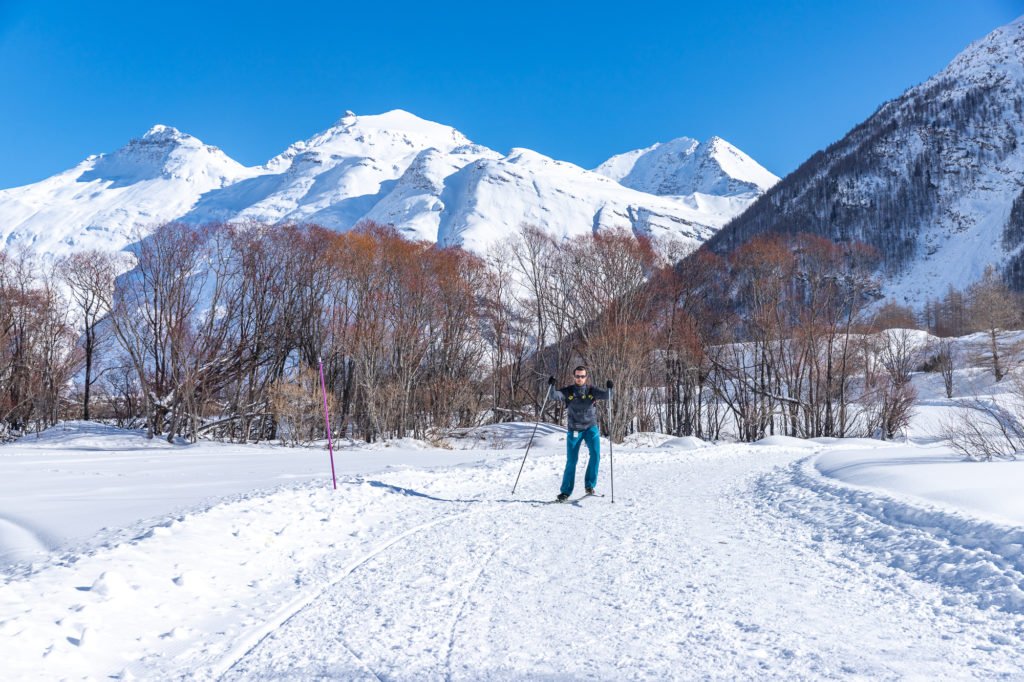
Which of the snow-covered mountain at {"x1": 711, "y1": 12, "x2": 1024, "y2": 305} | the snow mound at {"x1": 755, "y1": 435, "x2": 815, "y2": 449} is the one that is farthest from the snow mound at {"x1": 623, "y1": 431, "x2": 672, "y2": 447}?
the snow-covered mountain at {"x1": 711, "y1": 12, "x2": 1024, "y2": 305}

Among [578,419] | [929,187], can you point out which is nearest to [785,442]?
[578,419]

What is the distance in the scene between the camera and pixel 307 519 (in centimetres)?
704

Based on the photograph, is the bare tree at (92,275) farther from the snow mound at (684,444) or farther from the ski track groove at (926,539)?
the ski track groove at (926,539)

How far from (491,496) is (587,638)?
6314 mm

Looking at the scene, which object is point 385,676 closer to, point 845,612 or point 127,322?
point 845,612

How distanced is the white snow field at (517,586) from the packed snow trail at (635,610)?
20 mm

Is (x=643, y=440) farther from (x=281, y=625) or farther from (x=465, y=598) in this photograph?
(x=281, y=625)

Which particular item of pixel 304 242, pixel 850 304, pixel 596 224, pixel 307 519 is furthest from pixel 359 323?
pixel 596 224

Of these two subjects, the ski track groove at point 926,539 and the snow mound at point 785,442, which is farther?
the snow mound at point 785,442

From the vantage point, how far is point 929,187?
5037 inches

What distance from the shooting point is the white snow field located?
10.6 feet

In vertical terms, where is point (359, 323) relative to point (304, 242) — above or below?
below

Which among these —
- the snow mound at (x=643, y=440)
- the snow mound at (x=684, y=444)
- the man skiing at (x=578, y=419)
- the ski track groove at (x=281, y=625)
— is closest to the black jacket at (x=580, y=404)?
the man skiing at (x=578, y=419)

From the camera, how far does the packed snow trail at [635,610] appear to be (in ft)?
10.4
